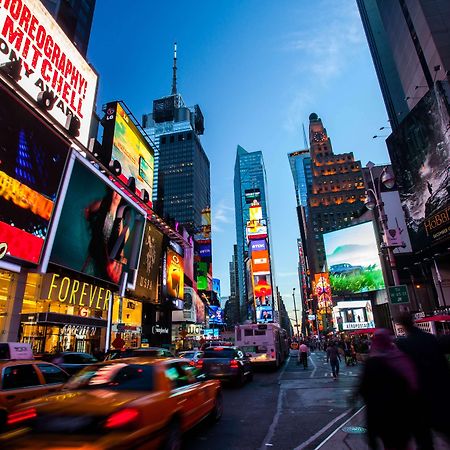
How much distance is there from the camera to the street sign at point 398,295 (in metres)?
14.6

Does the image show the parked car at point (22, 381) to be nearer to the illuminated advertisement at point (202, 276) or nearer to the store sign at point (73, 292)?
the store sign at point (73, 292)

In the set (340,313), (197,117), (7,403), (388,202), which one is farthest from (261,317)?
(197,117)

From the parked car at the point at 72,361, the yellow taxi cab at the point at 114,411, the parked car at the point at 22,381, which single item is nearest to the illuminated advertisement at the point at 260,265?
the parked car at the point at 72,361

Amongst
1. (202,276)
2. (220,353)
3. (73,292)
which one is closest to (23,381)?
(220,353)

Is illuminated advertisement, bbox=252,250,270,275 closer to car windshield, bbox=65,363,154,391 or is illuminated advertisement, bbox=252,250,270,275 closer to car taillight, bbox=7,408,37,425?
car windshield, bbox=65,363,154,391

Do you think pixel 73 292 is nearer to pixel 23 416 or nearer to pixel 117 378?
pixel 117 378

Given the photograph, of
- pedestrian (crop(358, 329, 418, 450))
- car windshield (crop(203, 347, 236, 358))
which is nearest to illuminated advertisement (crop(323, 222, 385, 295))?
car windshield (crop(203, 347, 236, 358))

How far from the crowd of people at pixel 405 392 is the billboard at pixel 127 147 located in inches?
1362

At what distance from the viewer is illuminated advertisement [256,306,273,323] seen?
95.3 meters

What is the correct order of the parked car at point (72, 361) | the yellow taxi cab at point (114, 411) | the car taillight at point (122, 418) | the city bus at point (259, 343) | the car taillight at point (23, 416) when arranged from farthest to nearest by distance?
the city bus at point (259, 343), the parked car at point (72, 361), the car taillight at point (23, 416), the car taillight at point (122, 418), the yellow taxi cab at point (114, 411)

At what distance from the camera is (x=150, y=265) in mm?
41812

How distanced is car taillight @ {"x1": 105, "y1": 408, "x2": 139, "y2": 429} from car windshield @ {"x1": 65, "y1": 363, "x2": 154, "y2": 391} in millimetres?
842

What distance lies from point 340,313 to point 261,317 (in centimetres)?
3098

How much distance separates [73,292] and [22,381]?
71.6ft
